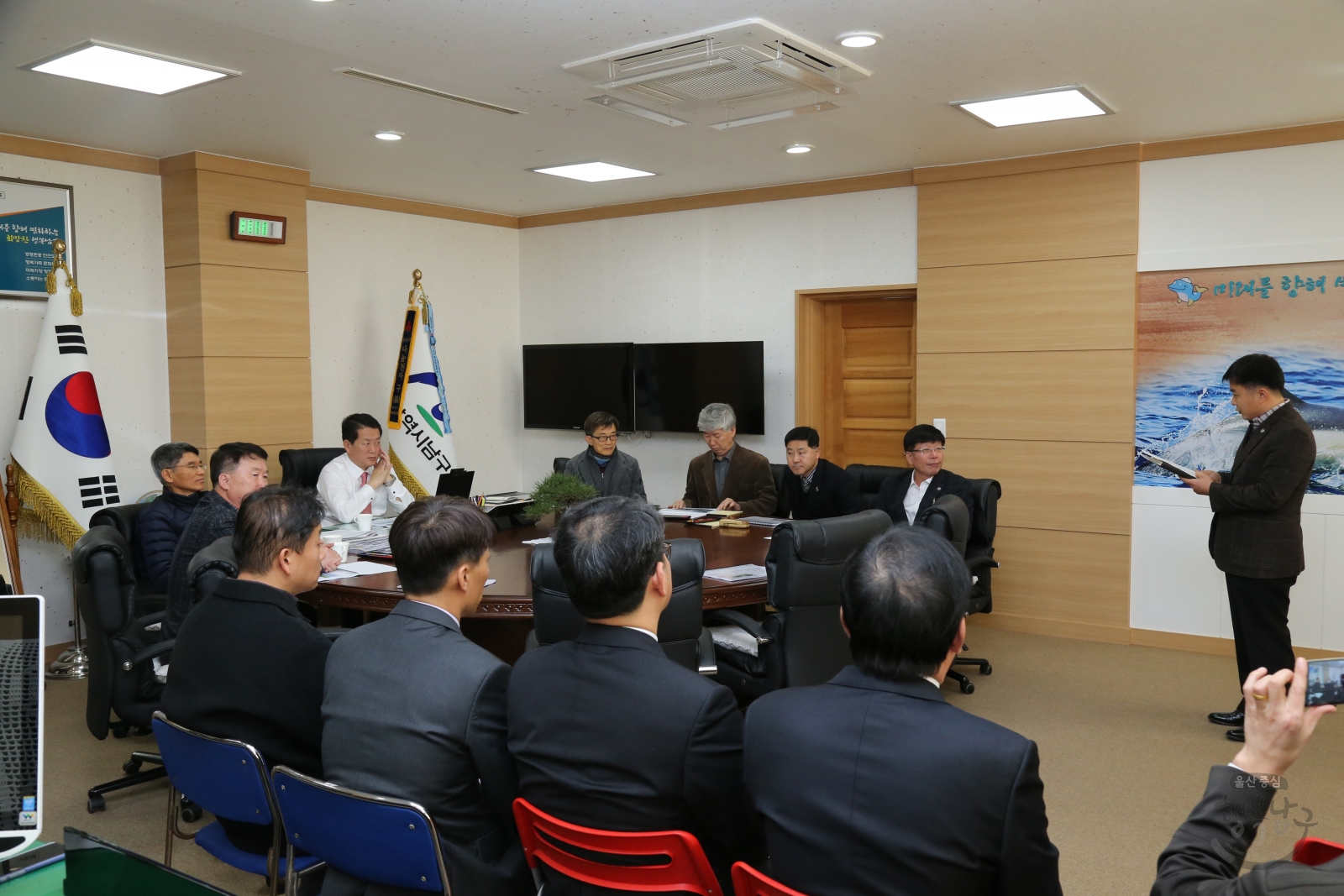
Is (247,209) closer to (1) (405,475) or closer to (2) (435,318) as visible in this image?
(2) (435,318)

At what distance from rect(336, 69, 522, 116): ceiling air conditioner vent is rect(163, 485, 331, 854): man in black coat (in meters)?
2.74

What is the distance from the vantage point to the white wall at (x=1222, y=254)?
5461mm

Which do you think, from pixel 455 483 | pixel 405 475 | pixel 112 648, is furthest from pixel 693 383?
pixel 112 648

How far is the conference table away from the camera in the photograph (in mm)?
3646

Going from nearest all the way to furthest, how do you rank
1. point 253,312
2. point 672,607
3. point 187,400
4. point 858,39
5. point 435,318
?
point 672,607, point 858,39, point 187,400, point 253,312, point 435,318

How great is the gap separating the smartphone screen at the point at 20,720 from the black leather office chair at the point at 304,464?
4346mm

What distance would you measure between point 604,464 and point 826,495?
1314 mm

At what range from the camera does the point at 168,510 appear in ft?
15.0

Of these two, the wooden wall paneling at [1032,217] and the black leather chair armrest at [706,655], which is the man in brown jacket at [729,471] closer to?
the wooden wall paneling at [1032,217]

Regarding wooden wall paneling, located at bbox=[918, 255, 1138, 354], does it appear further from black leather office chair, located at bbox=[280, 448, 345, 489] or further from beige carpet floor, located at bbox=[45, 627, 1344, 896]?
black leather office chair, located at bbox=[280, 448, 345, 489]

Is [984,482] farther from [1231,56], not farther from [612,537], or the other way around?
[612,537]

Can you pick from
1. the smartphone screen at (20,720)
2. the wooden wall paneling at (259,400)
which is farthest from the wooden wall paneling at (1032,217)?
→ the smartphone screen at (20,720)

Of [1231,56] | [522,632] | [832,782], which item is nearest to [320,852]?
[832,782]

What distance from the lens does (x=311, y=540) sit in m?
2.70
